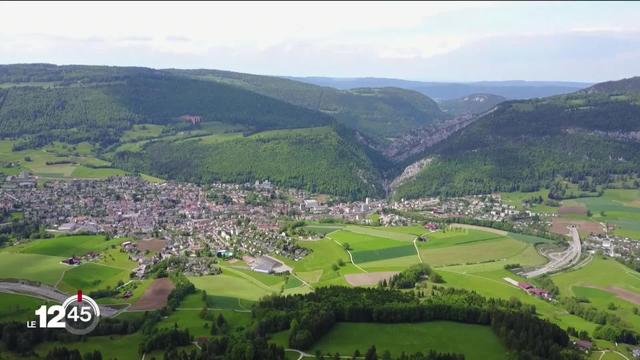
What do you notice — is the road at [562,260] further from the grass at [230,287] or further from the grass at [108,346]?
the grass at [108,346]

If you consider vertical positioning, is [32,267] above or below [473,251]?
below

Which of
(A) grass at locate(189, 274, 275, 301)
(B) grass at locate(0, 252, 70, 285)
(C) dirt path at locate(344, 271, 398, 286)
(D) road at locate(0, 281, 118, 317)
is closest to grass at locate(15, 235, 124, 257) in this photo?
(B) grass at locate(0, 252, 70, 285)

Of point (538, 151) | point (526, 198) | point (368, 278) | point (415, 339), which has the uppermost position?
point (538, 151)

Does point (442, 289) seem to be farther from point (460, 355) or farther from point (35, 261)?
point (35, 261)

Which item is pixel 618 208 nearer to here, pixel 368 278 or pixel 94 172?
pixel 368 278

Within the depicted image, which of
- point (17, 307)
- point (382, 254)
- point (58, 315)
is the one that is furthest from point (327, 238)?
point (58, 315)

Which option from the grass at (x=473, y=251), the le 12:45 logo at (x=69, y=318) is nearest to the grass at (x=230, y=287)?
the le 12:45 logo at (x=69, y=318)
